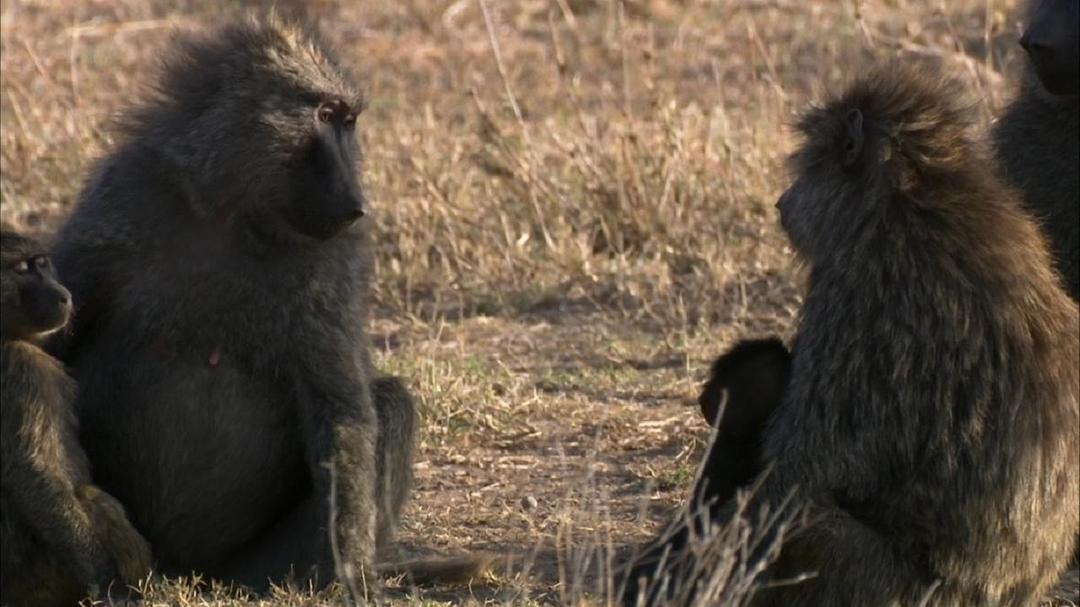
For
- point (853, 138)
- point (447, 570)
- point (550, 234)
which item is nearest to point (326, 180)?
point (447, 570)

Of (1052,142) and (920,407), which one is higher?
(1052,142)

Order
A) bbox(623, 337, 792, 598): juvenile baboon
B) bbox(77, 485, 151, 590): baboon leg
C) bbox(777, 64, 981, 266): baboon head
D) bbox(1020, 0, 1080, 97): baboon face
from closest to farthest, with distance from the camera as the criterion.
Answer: bbox(777, 64, 981, 266): baboon head, bbox(623, 337, 792, 598): juvenile baboon, bbox(77, 485, 151, 590): baboon leg, bbox(1020, 0, 1080, 97): baboon face

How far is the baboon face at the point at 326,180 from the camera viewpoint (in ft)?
14.2

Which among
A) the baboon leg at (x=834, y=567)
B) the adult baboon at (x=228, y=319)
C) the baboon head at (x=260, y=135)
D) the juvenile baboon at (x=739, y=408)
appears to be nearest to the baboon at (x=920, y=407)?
the baboon leg at (x=834, y=567)

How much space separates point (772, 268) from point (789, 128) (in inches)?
116

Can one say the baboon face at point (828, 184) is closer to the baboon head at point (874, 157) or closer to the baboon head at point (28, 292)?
the baboon head at point (874, 157)

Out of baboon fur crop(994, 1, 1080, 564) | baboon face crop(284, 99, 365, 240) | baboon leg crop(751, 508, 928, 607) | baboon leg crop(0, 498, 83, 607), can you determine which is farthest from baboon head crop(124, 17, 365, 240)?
baboon fur crop(994, 1, 1080, 564)

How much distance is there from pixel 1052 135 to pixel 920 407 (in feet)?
4.94

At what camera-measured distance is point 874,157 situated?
13.0ft

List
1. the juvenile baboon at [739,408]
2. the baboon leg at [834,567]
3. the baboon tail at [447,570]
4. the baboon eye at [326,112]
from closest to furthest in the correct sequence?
1. the baboon leg at [834,567]
2. the juvenile baboon at [739,408]
3. the baboon eye at [326,112]
4. the baboon tail at [447,570]

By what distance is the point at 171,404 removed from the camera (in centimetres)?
437

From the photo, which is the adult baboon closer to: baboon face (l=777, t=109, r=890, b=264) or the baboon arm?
the baboon arm

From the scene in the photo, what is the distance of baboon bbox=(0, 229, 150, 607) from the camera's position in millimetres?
4125

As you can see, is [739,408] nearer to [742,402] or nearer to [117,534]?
[742,402]
